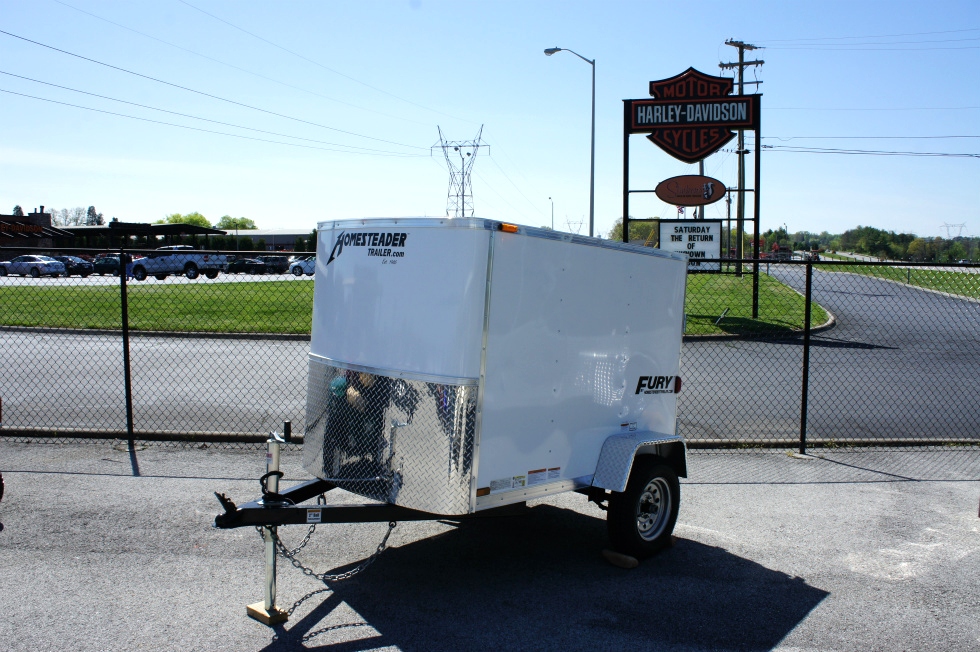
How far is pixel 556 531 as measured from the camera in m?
6.04

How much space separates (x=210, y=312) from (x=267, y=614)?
15.2m

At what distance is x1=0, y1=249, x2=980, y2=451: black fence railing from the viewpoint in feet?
29.4

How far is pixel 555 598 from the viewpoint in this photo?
15.6 ft

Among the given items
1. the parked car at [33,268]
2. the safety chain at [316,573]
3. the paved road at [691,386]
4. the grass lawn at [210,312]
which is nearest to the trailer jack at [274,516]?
the safety chain at [316,573]

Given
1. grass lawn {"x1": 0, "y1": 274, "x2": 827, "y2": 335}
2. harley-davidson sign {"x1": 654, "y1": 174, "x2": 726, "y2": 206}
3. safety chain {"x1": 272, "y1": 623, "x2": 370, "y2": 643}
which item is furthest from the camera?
harley-davidson sign {"x1": 654, "y1": 174, "x2": 726, "y2": 206}

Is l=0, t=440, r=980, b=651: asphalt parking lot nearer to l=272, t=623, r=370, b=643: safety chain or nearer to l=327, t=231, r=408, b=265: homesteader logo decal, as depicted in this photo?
l=272, t=623, r=370, b=643: safety chain

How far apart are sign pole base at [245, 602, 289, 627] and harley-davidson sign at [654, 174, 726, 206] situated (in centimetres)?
1825

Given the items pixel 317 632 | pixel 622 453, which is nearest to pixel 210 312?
pixel 622 453

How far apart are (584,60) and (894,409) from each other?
2347cm

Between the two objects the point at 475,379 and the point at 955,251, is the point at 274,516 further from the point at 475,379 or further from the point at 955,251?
the point at 955,251

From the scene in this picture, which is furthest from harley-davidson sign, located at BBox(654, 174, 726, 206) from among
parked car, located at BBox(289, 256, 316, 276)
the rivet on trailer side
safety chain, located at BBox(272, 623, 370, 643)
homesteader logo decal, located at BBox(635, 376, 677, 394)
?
safety chain, located at BBox(272, 623, 370, 643)

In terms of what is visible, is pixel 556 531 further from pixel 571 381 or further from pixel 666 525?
pixel 571 381

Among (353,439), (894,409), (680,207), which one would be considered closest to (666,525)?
(353,439)

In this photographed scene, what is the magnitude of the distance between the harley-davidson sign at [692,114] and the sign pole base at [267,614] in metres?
18.2
